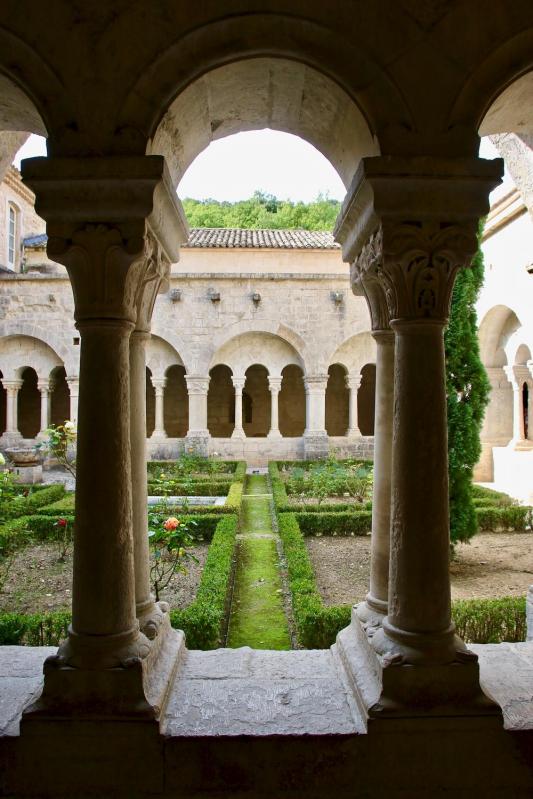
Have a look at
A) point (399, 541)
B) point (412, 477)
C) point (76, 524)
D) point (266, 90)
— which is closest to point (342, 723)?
point (399, 541)

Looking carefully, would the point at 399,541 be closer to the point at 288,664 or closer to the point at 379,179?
the point at 288,664

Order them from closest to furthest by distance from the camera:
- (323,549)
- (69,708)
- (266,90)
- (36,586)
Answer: (69,708) < (266,90) < (36,586) < (323,549)

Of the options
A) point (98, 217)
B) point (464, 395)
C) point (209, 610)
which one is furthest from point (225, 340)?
point (98, 217)

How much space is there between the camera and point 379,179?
2387 mm

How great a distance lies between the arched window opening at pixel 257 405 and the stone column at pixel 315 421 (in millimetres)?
4636

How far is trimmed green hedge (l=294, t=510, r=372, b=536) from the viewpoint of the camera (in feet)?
28.4

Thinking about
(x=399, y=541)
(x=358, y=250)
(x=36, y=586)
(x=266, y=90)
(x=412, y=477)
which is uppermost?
(x=266, y=90)

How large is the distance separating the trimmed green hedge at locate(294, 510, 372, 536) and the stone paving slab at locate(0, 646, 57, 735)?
5.82m

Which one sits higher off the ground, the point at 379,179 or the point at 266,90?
the point at 266,90

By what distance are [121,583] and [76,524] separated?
32cm

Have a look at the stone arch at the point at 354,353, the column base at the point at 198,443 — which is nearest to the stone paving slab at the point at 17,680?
the column base at the point at 198,443

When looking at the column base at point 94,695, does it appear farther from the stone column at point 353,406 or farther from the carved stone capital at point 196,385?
the stone column at point 353,406

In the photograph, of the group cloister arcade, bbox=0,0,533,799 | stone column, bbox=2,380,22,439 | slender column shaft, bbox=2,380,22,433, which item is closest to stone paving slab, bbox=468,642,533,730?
cloister arcade, bbox=0,0,533,799

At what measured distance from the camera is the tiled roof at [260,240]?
19516mm
